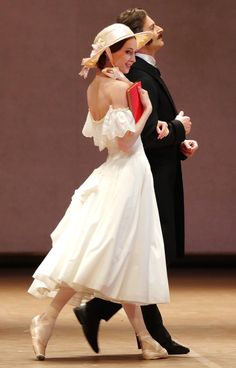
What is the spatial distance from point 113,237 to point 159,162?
56cm

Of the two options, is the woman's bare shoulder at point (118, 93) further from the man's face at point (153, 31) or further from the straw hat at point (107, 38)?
the man's face at point (153, 31)

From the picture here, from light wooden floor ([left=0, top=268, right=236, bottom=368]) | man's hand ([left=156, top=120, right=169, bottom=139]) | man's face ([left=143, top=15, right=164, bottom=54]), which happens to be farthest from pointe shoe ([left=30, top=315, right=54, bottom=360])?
man's face ([left=143, top=15, right=164, bottom=54])

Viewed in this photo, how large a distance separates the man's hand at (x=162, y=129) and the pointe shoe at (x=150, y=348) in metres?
0.85

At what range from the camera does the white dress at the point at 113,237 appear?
4.46 metres

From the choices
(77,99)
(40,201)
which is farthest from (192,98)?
(40,201)

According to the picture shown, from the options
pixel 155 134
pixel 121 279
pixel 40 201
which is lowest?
→ pixel 40 201

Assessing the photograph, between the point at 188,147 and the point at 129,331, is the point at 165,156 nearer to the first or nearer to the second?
the point at 188,147

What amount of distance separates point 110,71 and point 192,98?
5251 millimetres

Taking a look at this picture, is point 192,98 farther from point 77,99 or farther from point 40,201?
point 40,201

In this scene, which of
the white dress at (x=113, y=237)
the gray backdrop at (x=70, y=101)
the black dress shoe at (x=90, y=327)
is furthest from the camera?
the gray backdrop at (x=70, y=101)

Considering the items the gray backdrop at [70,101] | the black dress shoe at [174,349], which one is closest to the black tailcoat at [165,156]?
the black dress shoe at [174,349]

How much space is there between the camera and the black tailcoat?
4.84 m

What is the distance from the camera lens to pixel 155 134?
480 cm

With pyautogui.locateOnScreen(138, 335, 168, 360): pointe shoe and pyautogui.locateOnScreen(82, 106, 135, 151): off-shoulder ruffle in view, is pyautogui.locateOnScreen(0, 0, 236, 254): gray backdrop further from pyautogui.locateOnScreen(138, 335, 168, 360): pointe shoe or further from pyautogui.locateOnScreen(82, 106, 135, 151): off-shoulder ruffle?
pyautogui.locateOnScreen(138, 335, 168, 360): pointe shoe
